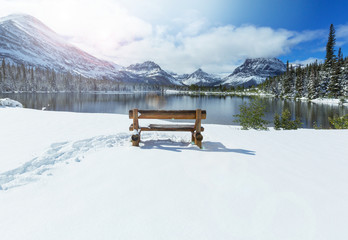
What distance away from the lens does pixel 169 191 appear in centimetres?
376

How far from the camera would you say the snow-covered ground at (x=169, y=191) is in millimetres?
2748

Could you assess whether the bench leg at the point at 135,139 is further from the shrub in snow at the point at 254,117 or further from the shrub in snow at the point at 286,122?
the shrub in snow at the point at 286,122

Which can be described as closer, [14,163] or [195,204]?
[195,204]

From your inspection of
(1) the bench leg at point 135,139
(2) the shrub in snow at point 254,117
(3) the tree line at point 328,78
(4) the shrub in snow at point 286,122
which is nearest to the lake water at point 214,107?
(2) the shrub in snow at point 254,117

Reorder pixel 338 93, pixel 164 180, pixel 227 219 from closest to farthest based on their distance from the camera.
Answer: pixel 227 219 → pixel 164 180 → pixel 338 93

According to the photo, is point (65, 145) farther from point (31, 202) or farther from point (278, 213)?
point (278, 213)

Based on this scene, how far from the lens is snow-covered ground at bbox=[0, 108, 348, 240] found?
275 cm

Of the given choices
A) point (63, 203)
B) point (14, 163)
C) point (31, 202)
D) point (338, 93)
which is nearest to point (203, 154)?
point (63, 203)

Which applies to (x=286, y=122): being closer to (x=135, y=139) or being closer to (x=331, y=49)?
(x=135, y=139)

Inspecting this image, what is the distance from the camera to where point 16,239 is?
8.34 feet

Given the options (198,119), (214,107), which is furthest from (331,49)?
(198,119)

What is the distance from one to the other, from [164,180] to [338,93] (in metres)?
83.3

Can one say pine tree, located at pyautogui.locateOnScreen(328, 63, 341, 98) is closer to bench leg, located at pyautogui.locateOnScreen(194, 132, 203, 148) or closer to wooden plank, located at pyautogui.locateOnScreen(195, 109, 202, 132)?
wooden plank, located at pyautogui.locateOnScreen(195, 109, 202, 132)

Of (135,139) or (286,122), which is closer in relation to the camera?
(135,139)
